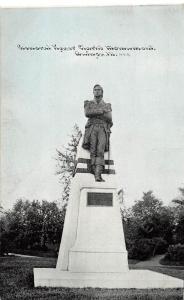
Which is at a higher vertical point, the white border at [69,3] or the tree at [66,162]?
the white border at [69,3]

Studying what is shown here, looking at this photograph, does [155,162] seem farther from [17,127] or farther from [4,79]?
[4,79]

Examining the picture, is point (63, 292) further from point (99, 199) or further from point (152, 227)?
point (152, 227)

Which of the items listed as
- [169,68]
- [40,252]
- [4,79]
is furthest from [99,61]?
[40,252]

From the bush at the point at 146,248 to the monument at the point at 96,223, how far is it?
3.65 m

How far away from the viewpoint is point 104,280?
812 centimetres

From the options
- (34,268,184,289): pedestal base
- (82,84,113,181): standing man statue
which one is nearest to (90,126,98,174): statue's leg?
(82,84,113,181): standing man statue

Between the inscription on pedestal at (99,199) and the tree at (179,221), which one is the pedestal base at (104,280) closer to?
the inscription on pedestal at (99,199)

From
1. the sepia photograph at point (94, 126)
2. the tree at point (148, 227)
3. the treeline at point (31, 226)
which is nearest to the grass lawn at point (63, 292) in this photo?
the sepia photograph at point (94, 126)

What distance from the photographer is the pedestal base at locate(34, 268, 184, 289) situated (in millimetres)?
7859

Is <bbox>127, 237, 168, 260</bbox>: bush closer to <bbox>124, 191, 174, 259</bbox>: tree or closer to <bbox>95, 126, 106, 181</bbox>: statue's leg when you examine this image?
<bbox>124, 191, 174, 259</bbox>: tree

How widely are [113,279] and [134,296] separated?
1022 millimetres

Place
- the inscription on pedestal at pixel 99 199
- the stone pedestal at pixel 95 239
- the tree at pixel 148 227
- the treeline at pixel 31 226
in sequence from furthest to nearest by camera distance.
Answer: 1. the tree at pixel 148 227
2. the treeline at pixel 31 226
3. the inscription on pedestal at pixel 99 199
4. the stone pedestal at pixel 95 239

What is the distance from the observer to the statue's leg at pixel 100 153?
29.9ft

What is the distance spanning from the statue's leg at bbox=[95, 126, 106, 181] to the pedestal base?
207 centimetres
